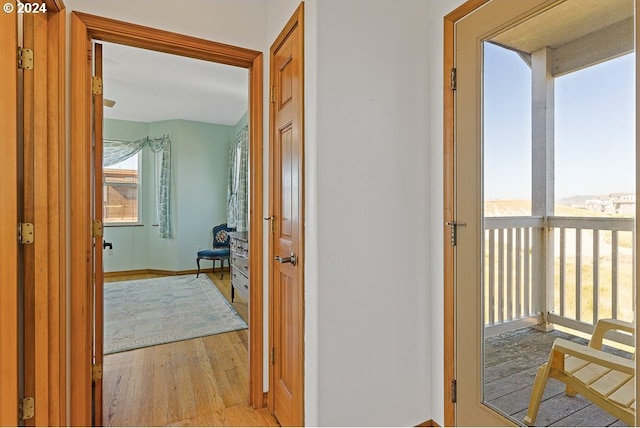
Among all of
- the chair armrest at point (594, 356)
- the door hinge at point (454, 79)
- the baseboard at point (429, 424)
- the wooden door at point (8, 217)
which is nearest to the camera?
the chair armrest at point (594, 356)

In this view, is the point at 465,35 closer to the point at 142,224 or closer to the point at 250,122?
the point at 250,122

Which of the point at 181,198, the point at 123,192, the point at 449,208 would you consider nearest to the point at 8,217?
the point at 449,208

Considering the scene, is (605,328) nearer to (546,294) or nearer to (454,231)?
(546,294)

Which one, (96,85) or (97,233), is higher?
(96,85)

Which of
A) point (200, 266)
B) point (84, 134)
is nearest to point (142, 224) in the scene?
point (200, 266)

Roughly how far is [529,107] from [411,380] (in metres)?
1.36

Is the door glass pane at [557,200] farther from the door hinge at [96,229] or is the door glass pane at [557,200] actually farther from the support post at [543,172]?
the door hinge at [96,229]

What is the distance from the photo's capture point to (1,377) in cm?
129

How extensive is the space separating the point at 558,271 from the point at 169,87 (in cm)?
443

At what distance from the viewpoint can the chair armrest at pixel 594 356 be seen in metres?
1.03

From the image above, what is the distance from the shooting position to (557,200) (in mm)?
1225

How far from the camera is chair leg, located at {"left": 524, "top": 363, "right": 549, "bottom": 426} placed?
1258 mm

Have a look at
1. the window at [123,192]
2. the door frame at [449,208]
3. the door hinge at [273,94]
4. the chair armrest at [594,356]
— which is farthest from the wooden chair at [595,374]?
the window at [123,192]

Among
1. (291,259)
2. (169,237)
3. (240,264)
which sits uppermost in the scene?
(291,259)
